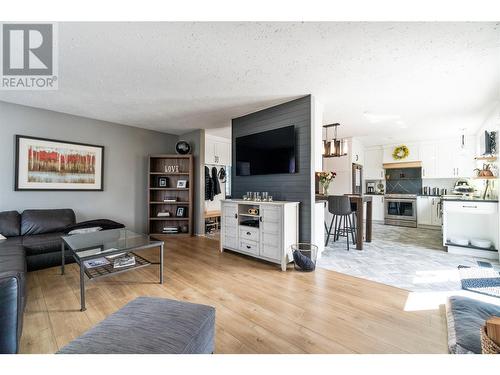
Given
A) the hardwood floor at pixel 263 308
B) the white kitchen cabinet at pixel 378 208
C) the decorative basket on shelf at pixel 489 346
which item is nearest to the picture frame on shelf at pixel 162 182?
the hardwood floor at pixel 263 308

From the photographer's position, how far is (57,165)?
12.1 feet

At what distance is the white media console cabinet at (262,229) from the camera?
2879mm

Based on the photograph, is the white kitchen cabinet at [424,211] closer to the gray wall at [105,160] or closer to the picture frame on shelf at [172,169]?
the picture frame on shelf at [172,169]

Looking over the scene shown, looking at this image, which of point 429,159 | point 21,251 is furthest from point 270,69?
point 429,159

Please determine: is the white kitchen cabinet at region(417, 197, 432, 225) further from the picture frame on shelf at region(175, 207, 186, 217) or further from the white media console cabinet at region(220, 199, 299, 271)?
the picture frame on shelf at region(175, 207, 186, 217)

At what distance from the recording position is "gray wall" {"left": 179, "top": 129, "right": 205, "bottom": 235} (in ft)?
16.0

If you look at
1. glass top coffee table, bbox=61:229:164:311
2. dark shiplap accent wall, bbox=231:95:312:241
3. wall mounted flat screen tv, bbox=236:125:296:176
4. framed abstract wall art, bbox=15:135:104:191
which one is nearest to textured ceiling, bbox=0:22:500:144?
dark shiplap accent wall, bbox=231:95:312:241

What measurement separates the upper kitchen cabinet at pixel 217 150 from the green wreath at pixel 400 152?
4.83 m

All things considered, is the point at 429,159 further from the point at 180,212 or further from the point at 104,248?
the point at 104,248

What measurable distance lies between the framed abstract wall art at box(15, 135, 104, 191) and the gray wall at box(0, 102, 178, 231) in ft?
0.32

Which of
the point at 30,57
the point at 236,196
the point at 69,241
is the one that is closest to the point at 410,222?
the point at 236,196

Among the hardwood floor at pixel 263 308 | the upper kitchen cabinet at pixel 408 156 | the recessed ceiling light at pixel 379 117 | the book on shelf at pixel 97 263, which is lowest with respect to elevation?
the hardwood floor at pixel 263 308
